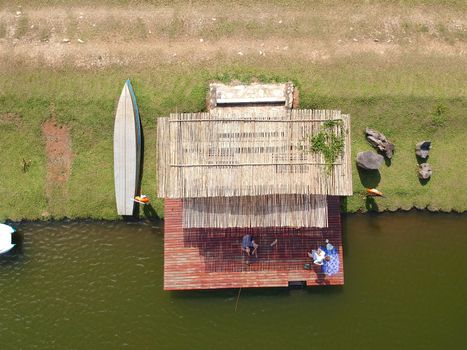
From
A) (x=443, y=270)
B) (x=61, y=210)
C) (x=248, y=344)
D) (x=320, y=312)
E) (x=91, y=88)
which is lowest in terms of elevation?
(x=248, y=344)

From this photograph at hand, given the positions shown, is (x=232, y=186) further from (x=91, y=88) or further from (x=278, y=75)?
(x=91, y=88)

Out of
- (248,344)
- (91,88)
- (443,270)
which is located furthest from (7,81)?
(443,270)

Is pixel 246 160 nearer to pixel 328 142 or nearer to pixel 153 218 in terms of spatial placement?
pixel 328 142

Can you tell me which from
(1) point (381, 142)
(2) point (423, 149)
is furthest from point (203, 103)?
(2) point (423, 149)

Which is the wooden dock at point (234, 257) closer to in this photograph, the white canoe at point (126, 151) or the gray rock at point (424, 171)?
the white canoe at point (126, 151)

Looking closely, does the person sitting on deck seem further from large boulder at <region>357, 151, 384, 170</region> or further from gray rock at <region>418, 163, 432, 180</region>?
gray rock at <region>418, 163, 432, 180</region>

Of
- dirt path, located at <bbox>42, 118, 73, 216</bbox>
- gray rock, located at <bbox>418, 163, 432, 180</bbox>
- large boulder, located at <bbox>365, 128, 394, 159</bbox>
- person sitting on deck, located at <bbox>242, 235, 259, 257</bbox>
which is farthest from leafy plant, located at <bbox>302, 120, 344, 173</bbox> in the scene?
dirt path, located at <bbox>42, 118, 73, 216</bbox>

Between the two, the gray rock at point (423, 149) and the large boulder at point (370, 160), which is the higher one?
the gray rock at point (423, 149)

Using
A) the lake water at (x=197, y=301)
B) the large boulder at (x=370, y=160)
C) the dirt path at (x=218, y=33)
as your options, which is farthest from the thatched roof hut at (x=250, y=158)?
the dirt path at (x=218, y=33)
